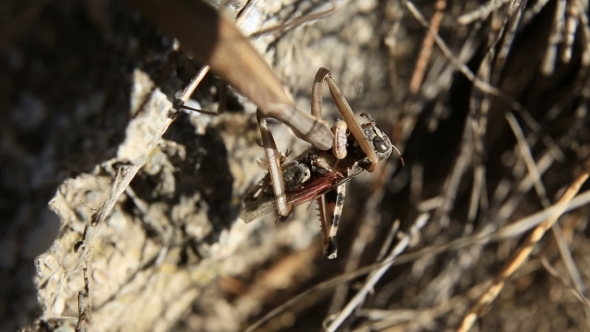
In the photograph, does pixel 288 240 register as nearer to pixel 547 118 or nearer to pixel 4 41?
pixel 547 118

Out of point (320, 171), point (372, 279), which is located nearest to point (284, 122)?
point (320, 171)

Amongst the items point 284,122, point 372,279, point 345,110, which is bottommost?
point 372,279

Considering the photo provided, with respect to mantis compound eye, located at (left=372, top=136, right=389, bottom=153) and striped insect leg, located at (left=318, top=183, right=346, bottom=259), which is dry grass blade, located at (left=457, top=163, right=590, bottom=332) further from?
mantis compound eye, located at (left=372, top=136, right=389, bottom=153)

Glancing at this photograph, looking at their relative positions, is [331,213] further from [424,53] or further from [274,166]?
[424,53]

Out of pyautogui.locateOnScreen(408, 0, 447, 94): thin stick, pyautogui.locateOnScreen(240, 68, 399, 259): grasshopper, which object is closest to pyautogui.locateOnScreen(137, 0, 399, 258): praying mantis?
pyautogui.locateOnScreen(240, 68, 399, 259): grasshopper

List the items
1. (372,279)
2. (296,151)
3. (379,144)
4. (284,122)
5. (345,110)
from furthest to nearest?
(296,151)
(372,279)
(379,144)
(345,110)
(284,122)

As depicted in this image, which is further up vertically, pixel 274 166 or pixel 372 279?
pixel 274 166
